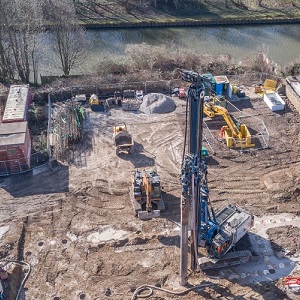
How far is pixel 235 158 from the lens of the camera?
29.5 meters

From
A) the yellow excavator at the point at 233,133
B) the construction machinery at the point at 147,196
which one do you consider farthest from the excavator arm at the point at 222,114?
the construction machinery at the point at 147,196

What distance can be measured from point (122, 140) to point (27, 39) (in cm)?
1519

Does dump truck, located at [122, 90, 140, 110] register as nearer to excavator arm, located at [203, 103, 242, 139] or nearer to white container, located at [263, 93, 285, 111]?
excavator arm, located at [203, 103, 242, 139]

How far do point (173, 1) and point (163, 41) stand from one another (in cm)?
1018

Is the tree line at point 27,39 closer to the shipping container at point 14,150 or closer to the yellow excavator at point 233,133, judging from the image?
the shipping container at point 14,150

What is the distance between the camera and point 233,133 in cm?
3078

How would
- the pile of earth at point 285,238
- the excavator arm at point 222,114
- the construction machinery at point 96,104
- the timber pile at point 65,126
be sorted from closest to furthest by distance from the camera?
the pile of earth at point 285,238, the timber pile at point 65,126, the excavator arm at point 222,114, the construction machinery at point 96,104

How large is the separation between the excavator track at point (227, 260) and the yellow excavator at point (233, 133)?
9604 millimetres

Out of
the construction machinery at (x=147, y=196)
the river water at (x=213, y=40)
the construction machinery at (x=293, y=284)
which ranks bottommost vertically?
the construction machinery at (x=293, y=284)

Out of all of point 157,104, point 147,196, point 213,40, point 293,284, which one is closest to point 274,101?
point 157,104

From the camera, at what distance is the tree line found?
124 feet

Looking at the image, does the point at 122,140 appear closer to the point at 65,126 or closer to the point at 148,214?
the point at 65,126

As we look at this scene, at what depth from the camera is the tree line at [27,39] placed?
37.8 meters

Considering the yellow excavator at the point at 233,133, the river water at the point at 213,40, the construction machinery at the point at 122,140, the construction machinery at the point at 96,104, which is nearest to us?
the construction machinery at the point at 122,140
